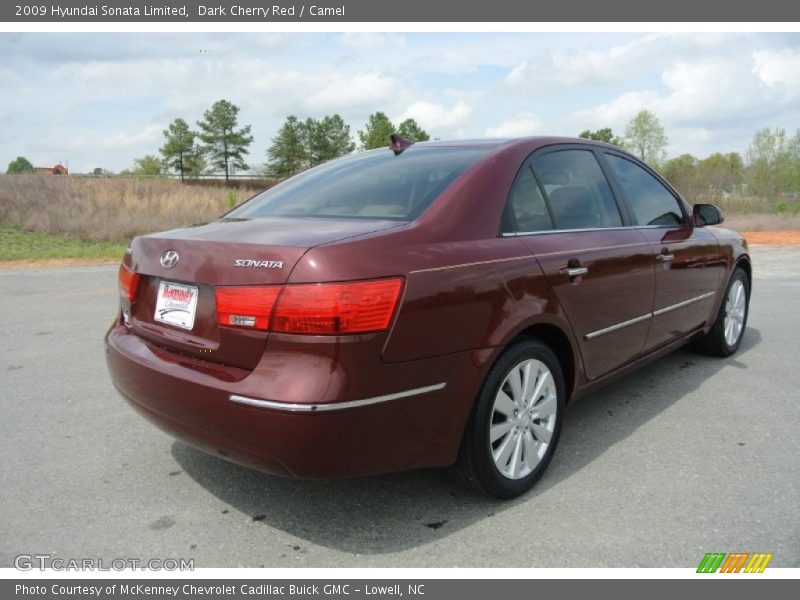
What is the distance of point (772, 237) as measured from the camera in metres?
23.6

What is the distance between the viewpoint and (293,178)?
3.82m

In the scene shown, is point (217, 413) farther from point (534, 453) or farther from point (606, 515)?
point (606, 515)

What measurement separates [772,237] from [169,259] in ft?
84.4

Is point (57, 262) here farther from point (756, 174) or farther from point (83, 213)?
point (756, 174)

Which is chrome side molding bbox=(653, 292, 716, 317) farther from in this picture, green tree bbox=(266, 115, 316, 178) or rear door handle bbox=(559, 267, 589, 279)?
green tree bbox=(266, 115, 316, 178)

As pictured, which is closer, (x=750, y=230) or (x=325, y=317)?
(x=325, y=317)

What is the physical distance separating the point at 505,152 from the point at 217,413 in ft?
5.97

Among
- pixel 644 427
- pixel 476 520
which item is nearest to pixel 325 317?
pixel 476 520

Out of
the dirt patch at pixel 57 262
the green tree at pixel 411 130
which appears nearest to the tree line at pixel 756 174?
the green tree at pixel 411 130

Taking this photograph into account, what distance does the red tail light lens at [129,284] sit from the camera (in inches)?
114

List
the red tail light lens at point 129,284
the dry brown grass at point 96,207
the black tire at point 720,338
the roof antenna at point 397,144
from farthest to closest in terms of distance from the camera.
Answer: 1. the dry brown grass at point 96,207
2. the black tire at point 720,338
3. the roof antenna at point 397,144
4. the red tail light lens at point 129,284

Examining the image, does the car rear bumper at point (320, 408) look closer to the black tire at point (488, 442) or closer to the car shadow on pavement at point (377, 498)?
the black tire at point (488, 442)

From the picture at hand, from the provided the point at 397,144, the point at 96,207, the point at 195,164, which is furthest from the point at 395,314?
the point at 195,164

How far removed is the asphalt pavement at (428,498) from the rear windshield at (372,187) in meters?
1.30
